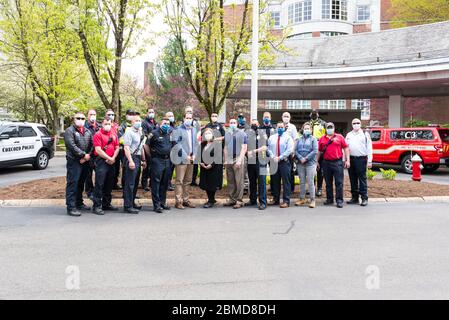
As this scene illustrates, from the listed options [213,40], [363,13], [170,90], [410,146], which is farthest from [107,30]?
[363,13]

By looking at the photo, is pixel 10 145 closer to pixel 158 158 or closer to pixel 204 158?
pixel 158 158

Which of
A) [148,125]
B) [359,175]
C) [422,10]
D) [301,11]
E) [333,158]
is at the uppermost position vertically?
[301,11]

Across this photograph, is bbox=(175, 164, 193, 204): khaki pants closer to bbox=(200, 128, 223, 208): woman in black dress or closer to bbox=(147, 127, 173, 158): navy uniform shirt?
bbox=(200, 128, 223, 208): woman in black dress

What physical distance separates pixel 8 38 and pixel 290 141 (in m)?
21.6

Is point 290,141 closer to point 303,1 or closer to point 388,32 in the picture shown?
point 388,32

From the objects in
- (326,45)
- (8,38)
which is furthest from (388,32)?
(8,38)

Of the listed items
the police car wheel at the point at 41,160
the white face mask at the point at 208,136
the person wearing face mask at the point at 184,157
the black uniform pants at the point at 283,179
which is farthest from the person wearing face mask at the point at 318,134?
the police car wheel at the point at 41,160

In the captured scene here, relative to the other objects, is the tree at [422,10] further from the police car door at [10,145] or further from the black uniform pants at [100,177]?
the black uniform pants at [100,177]

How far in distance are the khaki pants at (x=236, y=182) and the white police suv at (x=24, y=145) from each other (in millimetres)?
9405

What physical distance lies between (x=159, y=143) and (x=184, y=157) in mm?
663

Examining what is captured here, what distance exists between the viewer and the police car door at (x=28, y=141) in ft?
50.4

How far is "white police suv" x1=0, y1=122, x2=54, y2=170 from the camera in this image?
A: 47.9 feet

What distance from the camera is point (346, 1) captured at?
5081 cm

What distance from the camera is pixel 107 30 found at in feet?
39.0
